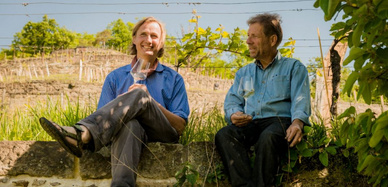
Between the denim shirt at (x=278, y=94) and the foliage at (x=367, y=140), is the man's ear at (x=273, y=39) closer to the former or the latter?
the denim shirt at (x=278, y=94)

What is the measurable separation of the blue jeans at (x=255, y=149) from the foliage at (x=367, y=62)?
521mm

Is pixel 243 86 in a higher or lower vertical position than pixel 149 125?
higher

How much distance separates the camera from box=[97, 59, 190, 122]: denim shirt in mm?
3271

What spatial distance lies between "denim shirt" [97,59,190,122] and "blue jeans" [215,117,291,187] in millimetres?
491

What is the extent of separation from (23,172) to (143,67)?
4.04ft

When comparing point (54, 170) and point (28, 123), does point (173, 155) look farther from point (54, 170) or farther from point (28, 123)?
point (28, 123)

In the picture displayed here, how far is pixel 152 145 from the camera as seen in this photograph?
312 centimetres

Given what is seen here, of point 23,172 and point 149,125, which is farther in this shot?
point 23,172

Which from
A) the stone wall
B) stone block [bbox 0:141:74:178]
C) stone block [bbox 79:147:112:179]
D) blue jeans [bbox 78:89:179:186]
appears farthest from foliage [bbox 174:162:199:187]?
stone block [bbox 0:141:74:178]

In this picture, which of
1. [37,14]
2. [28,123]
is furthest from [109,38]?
[28,123]

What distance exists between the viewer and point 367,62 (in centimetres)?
202

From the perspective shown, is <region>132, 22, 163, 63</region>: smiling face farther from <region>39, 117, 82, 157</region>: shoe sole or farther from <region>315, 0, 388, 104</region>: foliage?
<region>315, 0, 388, 104</region>: foliage

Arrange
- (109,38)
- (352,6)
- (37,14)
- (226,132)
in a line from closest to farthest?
(352,6) → (226,132) → (37,14) → (109,38)

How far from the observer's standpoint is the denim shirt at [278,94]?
115 inches
